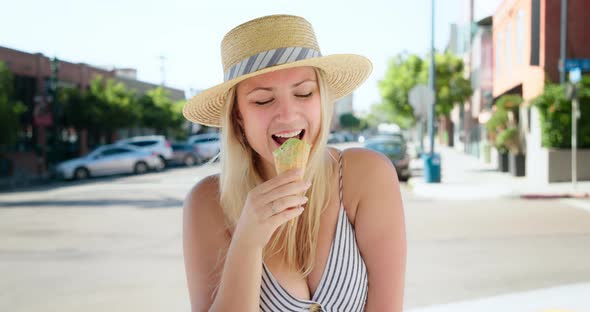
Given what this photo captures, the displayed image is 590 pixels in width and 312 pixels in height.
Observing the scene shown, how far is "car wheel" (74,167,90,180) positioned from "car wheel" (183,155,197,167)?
27.9ft

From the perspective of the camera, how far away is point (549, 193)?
13.7m

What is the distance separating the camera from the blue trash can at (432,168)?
58.0ft

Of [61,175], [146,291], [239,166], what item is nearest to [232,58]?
[239,166]

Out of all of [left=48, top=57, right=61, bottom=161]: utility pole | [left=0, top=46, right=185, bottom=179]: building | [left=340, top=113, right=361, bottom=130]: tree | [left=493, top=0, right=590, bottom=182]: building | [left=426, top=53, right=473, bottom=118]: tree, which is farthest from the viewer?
[left=340, top=113, right=361, bottom=130]: tree

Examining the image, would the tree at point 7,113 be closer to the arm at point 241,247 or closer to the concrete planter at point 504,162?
the concrete planter at point 504,162

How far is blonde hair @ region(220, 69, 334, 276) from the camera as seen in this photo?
1.92 m

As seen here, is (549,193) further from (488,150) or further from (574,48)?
(488,150)

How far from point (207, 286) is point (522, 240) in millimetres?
7464

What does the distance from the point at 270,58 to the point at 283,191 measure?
504 mm

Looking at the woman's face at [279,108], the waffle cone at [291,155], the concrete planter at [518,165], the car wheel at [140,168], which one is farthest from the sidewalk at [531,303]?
the car wheel at [140,168]

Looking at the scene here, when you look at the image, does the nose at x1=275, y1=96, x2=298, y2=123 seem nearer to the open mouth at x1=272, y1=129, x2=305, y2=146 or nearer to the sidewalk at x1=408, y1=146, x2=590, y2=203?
the open mouth at x1=272, y1=129, x2=305, y2=146

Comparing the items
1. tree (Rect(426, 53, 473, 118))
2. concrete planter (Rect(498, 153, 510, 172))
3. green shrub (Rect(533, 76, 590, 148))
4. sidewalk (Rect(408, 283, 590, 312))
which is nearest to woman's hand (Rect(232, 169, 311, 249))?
sidewalk (Rect(408, 283, 590, 312))

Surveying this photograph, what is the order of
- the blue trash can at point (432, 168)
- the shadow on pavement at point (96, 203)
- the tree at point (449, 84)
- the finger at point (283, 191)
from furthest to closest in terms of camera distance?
1. the tree at point (449, 84)
2. the blue trash can at point (432, 168)
3. the shadow on pavement at point (96, 203)
4. the finger at point (283, 191)

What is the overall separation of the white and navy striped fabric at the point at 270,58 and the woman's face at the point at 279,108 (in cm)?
4
